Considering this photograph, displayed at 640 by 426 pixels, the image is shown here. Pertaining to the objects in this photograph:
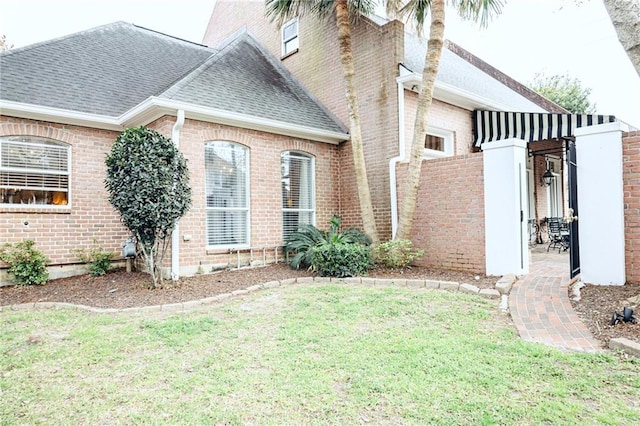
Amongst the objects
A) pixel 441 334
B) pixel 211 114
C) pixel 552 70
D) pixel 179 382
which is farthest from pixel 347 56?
pixel 552 70

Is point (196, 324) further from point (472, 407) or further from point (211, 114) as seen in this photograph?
point (211, 114)

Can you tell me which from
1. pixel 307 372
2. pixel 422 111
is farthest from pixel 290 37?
pixel 307 372

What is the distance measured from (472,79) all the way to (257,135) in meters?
9.12

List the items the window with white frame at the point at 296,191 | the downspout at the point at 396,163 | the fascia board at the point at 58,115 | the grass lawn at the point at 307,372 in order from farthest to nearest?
1. the window with white frame at the point at 296,191
2. the downspout at the point at 396,163
3. the fascia board at the point at 58,115
4. the grass lawn at the point at 307,372

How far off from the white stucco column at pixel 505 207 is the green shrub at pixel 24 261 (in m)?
9.20

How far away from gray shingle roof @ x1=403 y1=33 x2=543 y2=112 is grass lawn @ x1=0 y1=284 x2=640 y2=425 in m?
8.42

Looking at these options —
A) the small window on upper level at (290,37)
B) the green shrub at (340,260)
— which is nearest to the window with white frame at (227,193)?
the green shrub at (340,260)

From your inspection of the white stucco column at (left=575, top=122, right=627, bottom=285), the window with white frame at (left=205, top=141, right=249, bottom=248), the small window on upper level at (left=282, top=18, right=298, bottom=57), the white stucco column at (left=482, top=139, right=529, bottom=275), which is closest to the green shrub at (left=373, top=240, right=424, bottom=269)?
the white stucco column at (left=482, top=139, right=529, bottom=275)

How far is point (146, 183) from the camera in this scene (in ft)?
23.0

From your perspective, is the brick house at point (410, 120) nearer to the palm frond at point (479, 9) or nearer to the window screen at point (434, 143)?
the window screen at point (434, 143)

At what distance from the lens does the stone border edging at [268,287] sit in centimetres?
627

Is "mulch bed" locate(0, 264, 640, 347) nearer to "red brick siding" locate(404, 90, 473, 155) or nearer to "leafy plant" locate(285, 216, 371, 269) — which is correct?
"leafy plant" locate(285, 216, 371, 269)

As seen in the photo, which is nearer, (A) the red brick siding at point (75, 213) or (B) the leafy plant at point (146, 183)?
(B) the leafy plant at point (146, 183)

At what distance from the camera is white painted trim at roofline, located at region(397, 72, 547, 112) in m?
9.86
